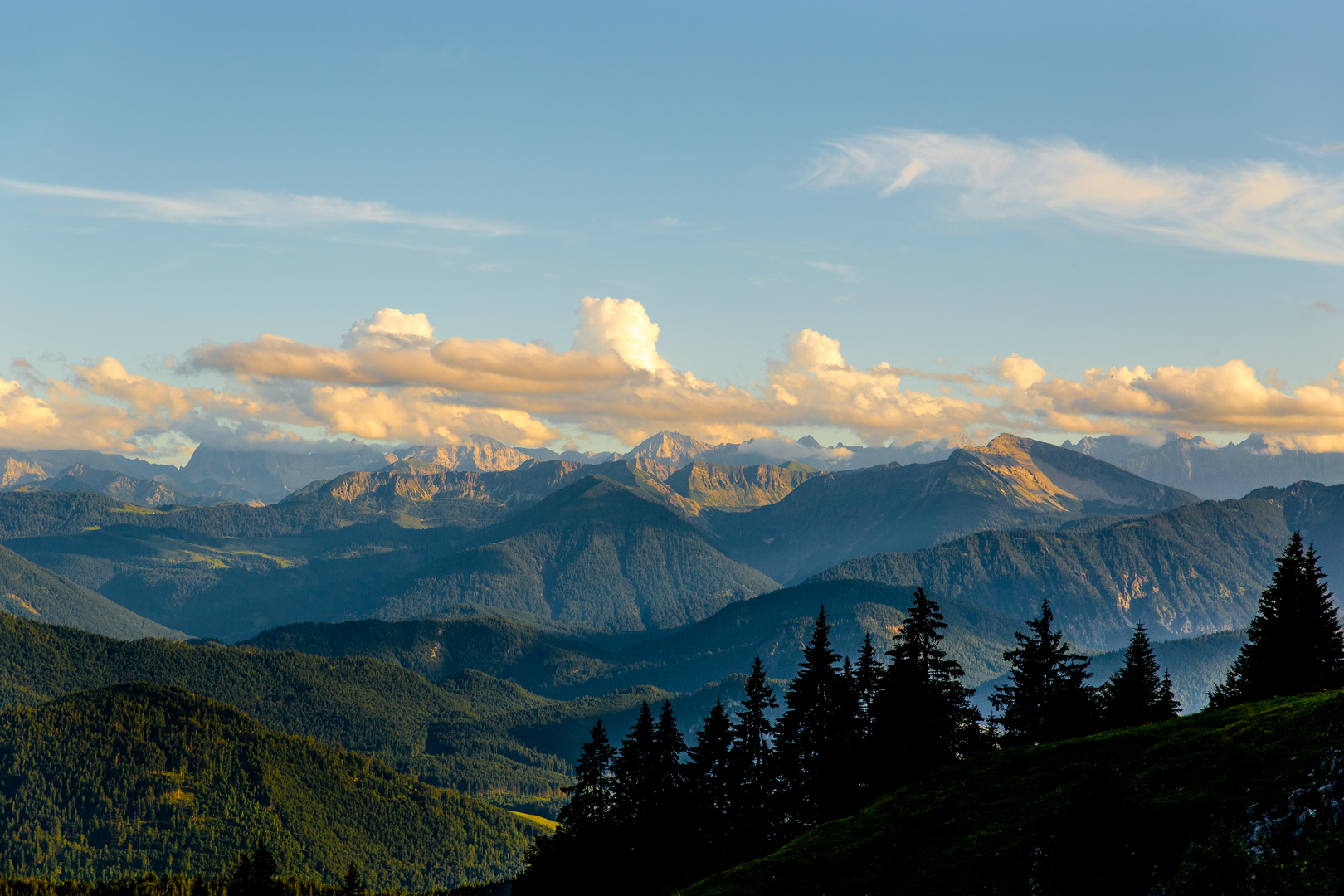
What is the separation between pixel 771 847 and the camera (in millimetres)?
77438

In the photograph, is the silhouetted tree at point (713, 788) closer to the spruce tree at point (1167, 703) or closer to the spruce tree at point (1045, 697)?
the spruce tree at point (1045, 697)

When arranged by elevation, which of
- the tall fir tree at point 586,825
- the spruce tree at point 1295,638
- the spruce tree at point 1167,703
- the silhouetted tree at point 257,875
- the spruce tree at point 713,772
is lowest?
the silhouetted tree at point 257,875

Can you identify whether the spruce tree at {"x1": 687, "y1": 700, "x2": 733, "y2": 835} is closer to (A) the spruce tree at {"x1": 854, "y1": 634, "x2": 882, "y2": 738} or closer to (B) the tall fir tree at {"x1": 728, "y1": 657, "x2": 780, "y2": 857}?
(B) the tall fir tree at {"x1": 728, "y1": 657, "x2": 780, "y2": 857}

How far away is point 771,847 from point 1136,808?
4125 cm

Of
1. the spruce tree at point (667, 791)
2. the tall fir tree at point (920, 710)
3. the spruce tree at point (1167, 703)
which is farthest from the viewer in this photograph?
the spruce tree at point (1167, 703)

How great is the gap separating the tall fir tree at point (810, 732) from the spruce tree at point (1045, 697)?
12984 mm

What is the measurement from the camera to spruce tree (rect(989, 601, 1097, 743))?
78.6 metres

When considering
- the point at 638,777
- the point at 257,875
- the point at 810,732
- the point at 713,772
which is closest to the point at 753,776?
the point at 713,772

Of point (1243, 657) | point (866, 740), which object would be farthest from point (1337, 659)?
point (866, 740)

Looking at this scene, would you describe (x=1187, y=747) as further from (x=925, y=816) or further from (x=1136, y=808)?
(x=925, y=816)

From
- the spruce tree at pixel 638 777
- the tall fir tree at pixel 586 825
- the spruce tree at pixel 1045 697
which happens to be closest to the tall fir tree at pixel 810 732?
the spruce tree at pixel 638 777

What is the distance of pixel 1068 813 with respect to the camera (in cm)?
4059

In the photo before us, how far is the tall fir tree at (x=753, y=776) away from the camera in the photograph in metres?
81.2

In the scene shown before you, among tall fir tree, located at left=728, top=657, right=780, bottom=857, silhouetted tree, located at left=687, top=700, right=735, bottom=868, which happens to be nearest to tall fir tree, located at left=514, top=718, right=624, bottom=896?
silhouetted tree, located at left=687, top=700, right=735, bottom=868
